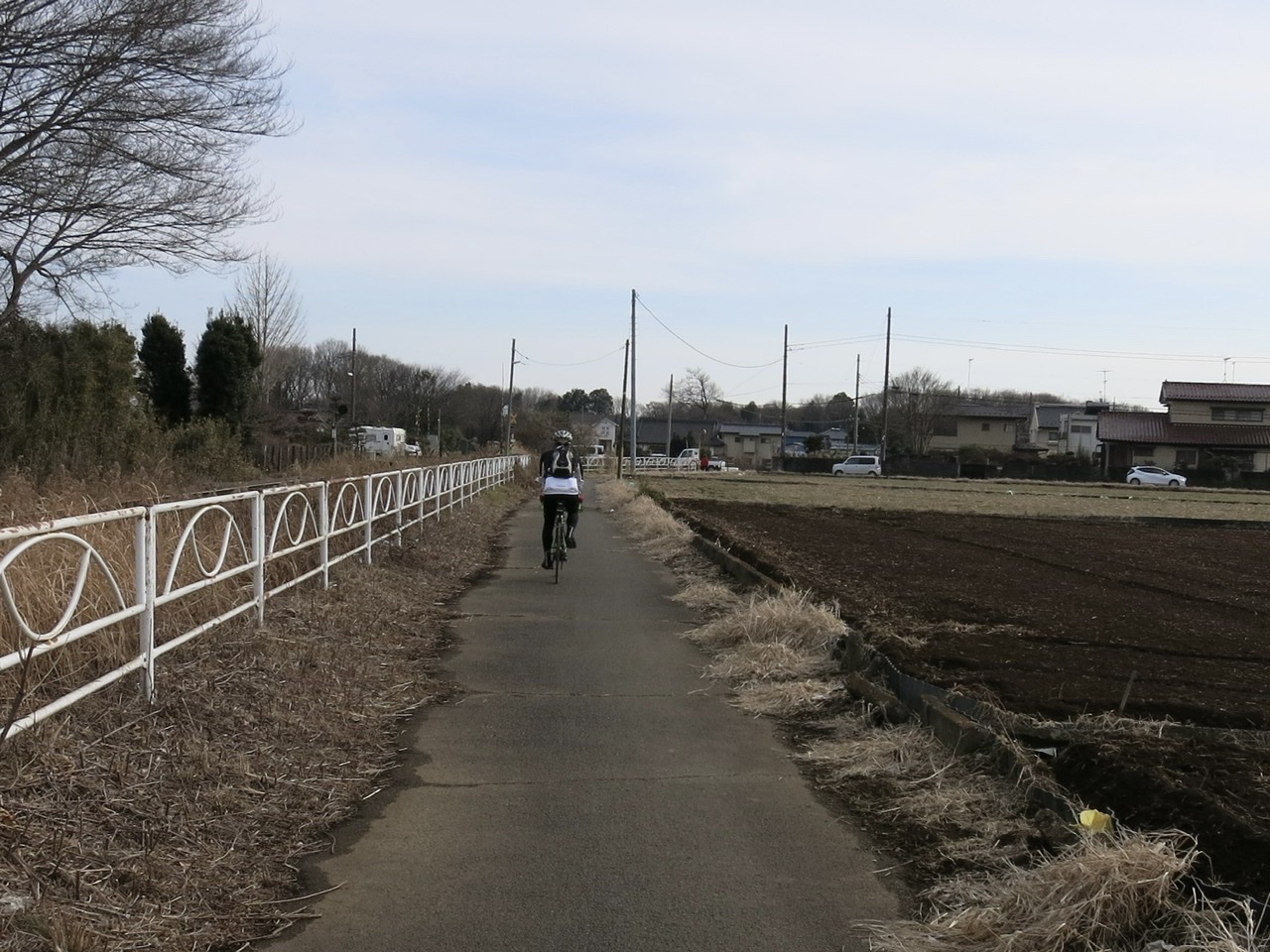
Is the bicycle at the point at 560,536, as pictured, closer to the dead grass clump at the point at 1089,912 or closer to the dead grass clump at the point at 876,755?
the dead grass clump at the point at 876,755

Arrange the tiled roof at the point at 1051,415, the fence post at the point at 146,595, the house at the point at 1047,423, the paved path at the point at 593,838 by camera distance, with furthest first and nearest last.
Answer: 1. the tiled roof at the point at 1051,415
2. the house at the point at 1047,423
3. the fence post at the point at 146,595
4. the paved path at the point at 593,838

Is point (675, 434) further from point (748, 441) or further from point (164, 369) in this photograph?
point (164, 369)

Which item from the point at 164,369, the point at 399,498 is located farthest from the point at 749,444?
the point at 399,498

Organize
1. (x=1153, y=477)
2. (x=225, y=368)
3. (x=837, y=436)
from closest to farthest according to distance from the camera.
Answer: (x=225, y=368)
(x=1153, y=477)
(x=837, y=436)

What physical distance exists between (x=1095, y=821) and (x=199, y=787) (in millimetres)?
3603

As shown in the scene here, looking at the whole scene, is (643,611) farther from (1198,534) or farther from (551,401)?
(551,401)

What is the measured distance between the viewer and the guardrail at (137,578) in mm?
4770

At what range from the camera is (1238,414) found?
70.1 meters

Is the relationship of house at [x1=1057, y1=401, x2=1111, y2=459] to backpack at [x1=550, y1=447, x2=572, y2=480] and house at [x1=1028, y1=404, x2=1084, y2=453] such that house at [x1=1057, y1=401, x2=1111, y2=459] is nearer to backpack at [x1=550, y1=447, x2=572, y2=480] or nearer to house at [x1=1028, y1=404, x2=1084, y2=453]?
house at [x1=1028, y1=404, x2=1084, y2=453]

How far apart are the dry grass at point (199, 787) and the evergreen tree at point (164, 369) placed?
28640mm

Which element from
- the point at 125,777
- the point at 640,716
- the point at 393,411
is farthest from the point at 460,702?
the point at 393,411

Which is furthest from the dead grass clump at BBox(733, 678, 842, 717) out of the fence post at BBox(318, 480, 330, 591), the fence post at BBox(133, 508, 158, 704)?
the fence post at BBox(318, 480, 330, 591)

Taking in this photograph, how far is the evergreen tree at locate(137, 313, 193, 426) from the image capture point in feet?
113

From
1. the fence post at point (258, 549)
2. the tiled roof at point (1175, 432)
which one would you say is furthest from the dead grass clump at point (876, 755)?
the tiled roof at point (1175, 432)
